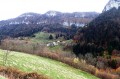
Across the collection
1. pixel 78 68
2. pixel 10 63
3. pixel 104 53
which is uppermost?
pixel 10 63

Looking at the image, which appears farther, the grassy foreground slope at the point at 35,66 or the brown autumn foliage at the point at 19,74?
the grassy foreground slope at the point at 35,66

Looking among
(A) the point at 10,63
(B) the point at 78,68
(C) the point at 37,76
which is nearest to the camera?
(C) the point at 37,76

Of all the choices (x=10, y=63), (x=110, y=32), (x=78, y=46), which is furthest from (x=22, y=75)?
(x=110, y=32)

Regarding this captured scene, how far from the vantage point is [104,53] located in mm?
159000

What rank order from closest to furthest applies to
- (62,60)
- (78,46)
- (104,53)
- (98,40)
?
(62,60) → (104,53) → (78,46) → (98,40)

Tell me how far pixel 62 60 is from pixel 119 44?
97.7 meters

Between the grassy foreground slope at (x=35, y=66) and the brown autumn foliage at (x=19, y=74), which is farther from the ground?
→ the brown autumn foliage at (x=19, y=74)

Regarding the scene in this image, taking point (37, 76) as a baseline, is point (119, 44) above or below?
below

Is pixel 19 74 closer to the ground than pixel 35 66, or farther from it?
farther from it

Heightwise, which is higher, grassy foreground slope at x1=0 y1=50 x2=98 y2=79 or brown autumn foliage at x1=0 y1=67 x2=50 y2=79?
brown autumn foliage at x1=0 y1=67 x2=50 y2=79

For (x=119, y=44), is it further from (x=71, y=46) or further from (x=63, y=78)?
(x=63, y=78)

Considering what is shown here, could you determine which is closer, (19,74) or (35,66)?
(19,74)

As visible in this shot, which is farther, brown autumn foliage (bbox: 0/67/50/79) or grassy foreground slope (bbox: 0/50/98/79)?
grassy foreground slope (bbox: 0/50/98/79)

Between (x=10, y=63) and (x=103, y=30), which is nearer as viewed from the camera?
(x=10, y=63)
